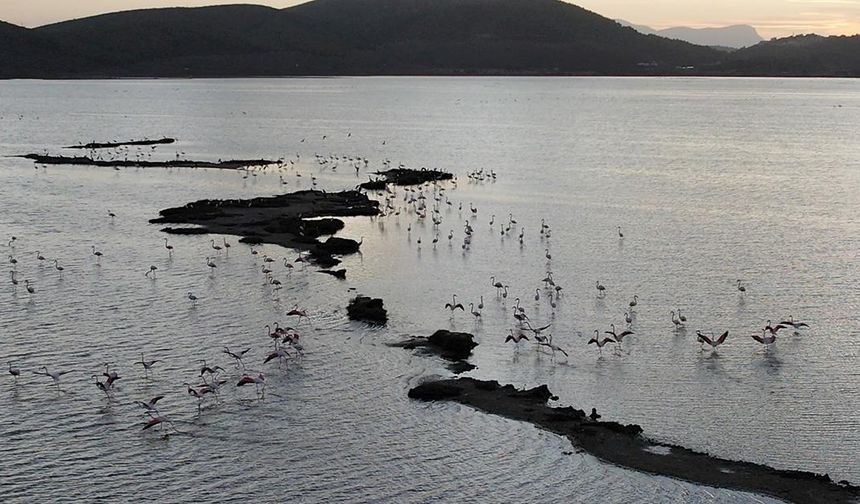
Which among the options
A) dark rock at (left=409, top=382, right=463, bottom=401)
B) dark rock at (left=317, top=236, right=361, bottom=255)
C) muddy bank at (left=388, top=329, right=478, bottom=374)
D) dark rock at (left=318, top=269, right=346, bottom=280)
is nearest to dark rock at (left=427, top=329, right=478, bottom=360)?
muddy bank at (left=388, top=329, right=478, bottom=374)

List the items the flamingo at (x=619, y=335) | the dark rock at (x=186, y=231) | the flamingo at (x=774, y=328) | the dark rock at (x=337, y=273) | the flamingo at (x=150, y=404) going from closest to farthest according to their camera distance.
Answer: the flamingo at (x=150, y=404) → the flamingo at (x=619, y=335) → the flamingo at (x=774, y=328) → the dark rock at (x=337, y=273) → the dark rock at (x=186, y=231)

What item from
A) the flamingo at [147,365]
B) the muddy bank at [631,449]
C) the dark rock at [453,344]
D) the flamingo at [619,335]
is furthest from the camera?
the flamingo at [619,335]

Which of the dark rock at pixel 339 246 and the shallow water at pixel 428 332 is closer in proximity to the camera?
the shallow water at pixel 428 332

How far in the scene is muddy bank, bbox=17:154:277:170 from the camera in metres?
68.6

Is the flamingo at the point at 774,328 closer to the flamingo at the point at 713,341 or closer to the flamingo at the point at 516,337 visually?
the flamingo at the point at 713,341

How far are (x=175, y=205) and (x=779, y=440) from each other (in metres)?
36.7

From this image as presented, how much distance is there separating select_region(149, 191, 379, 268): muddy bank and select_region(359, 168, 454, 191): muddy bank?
184 inches

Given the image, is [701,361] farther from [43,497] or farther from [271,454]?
[43,497]

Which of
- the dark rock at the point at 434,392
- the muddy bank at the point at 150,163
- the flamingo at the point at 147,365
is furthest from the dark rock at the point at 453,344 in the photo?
the muddy bank at the point at 150,163

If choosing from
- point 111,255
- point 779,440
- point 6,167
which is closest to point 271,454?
point 779,440

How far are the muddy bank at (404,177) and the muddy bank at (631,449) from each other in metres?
35.3

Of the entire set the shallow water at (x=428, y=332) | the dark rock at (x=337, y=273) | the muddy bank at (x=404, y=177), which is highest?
the muddy bank at (x=404, y=177)

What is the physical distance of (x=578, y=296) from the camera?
3161 centimetres

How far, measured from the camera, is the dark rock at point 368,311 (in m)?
28.3
